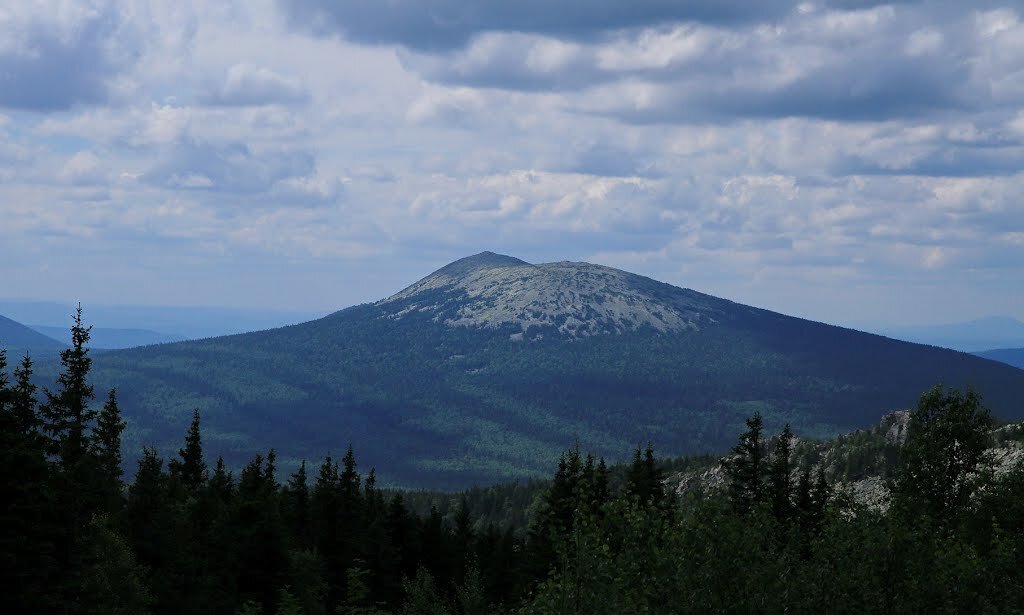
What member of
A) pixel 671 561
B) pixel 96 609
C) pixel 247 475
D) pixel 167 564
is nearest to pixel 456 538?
pixel 247 475

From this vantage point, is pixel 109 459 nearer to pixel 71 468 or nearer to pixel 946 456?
pixel 71 468

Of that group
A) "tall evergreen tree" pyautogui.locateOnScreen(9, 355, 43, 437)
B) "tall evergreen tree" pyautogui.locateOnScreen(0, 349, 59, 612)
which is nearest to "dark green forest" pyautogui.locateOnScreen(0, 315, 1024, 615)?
"tall evergreen tree" pyautogui.locateOnScreen(0, 349, 59, 612)

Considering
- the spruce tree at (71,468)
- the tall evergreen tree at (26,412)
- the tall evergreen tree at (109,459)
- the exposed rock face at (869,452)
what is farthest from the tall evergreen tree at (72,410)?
the exposed rock face at (869,452)

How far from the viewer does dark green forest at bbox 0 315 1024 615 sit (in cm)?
3052

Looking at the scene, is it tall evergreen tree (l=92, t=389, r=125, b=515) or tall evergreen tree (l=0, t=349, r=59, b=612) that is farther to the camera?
tall evergreen tree (l=92, t=389, r=125, b=515)

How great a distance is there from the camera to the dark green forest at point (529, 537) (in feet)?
100

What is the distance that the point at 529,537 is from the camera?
69.6 m

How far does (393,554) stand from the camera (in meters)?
78.1

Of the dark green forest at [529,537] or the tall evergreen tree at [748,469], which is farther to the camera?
the tall evergreen tree at [748,469]

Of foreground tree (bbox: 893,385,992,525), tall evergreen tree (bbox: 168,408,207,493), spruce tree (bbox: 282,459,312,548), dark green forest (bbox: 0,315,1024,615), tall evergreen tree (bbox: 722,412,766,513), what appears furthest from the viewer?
tall evergreen tree (bbox: 168,408,207,493)

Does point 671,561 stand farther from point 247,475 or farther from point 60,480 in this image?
point 247,475

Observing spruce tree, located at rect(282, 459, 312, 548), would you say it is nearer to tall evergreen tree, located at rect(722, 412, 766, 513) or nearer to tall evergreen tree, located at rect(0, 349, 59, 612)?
tall evergreen tree, located at rect(722, 412, 766, 513)

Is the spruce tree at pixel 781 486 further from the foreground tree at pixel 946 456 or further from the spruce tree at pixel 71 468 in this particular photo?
the spruce tree at pixel 71 468

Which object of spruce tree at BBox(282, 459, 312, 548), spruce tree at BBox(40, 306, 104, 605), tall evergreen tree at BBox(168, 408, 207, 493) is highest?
spruce tree at BBox(40, 306, 104, 605)
